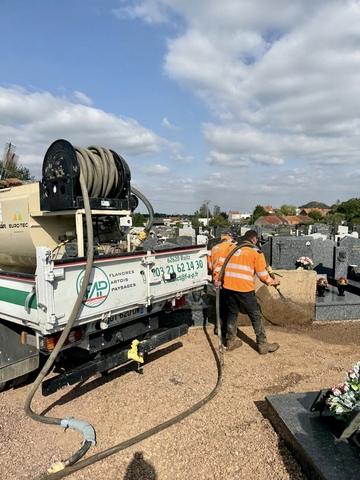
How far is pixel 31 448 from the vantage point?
310cm

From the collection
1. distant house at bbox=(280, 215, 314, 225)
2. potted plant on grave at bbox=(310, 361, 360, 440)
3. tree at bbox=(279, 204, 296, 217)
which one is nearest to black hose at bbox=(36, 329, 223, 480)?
potted plant on grave at bbox=(310, 361, 360, 440)

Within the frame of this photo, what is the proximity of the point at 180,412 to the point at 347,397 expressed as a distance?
178 centimetres

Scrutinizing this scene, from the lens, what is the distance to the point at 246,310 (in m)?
5.24

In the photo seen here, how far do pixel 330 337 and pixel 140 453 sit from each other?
4.24 meters

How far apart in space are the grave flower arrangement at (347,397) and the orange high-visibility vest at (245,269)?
2.51 m

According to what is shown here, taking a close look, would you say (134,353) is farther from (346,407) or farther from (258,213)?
(258,213)

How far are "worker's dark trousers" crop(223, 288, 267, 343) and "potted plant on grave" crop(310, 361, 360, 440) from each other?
2395 millimetres

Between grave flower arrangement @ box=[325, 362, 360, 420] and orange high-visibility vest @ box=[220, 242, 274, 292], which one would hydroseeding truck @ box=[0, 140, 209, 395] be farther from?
grave flower arrangement @ box=[325, 362, 360, 420]

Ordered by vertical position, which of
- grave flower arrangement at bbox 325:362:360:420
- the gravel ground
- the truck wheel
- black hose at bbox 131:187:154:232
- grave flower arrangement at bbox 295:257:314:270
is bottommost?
the gravel ground

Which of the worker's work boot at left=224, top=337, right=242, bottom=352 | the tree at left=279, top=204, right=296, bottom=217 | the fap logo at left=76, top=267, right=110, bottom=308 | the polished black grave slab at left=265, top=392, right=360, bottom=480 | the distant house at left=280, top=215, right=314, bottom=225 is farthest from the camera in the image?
the tree at left=279, top=204, right=296, bottom=217

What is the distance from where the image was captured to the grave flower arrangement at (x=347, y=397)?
99.3 inches

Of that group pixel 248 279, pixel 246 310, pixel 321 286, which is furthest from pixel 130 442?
Result: pixel 321 286

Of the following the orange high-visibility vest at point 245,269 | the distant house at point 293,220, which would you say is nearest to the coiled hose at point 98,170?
the orange high-visibility vest at point 245,269

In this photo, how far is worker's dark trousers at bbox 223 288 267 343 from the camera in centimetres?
518
